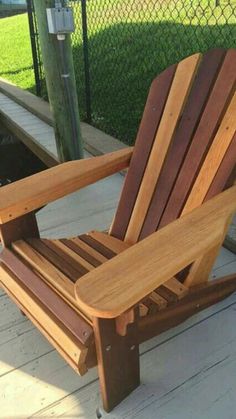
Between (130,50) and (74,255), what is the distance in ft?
14.5

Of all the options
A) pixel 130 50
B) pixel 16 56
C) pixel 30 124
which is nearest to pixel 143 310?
pixel 30 124

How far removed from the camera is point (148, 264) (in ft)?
3.95

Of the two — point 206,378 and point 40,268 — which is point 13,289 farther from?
point 206,378

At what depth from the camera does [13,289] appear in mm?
1638

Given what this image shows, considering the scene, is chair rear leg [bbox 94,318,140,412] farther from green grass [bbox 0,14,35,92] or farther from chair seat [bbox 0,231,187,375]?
green grass [bbox 0,14,35,92]

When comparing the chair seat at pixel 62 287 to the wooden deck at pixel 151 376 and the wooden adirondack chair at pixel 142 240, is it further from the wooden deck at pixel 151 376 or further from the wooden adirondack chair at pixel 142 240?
the wooden deck at pixel 151 376

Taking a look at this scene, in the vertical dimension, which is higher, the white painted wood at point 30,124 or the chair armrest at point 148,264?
the chair armrest at point 148,264

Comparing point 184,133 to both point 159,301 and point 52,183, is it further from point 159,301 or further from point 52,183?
point 159,301

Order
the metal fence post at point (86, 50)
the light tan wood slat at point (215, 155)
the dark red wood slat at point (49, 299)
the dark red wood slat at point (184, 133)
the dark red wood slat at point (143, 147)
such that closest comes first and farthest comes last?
1. the dark red wood slat at point (49, 299)
2. the light tan wood slat at point (215, 155)
3. the dark red wood slat at point (184, 133)
4. the dark red wood slat at point (143, 147)
5. the metal fence post at point (86, 50)

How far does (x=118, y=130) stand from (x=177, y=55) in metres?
1.45

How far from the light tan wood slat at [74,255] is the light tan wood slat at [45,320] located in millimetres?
259

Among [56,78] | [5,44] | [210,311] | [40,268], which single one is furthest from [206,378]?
[5,44]

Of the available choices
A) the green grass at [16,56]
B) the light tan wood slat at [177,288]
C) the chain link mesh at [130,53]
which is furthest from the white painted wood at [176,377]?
the green grass at [16,56]

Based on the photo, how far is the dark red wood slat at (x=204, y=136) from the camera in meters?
1.75
